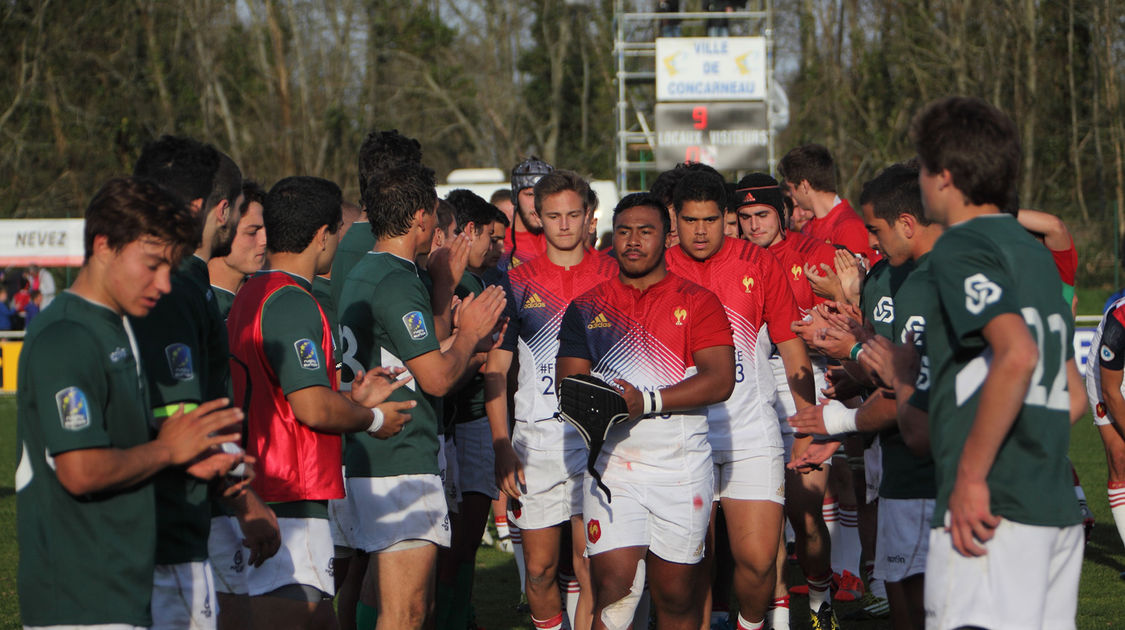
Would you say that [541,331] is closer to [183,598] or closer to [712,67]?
[183,598]

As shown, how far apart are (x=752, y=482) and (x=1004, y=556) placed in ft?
8.99

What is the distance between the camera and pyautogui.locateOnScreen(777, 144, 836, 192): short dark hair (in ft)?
25.4

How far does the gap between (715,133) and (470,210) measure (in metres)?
16.6

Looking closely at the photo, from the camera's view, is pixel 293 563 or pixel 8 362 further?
pixel 8 362

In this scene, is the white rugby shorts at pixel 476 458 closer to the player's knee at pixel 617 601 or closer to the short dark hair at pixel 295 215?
the player's knee at pixel 617 601

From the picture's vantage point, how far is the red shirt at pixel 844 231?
758cm

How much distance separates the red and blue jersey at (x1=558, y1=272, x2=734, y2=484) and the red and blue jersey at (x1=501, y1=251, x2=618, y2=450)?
83cm

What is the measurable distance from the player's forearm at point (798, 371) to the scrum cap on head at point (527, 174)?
256cm

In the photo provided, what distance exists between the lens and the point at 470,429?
259 inches

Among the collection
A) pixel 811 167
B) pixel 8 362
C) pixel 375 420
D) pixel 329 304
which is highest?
pixel 811 167

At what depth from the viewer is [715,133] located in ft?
75.2

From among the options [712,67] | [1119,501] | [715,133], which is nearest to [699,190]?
[1119,501]

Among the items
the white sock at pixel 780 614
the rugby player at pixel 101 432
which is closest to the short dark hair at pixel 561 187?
the white sock at pixel 780 614

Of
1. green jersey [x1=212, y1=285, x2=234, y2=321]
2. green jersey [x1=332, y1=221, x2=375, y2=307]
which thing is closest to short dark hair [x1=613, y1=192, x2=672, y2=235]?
green jersey [x1=332, y1=221, x2=375, y2=307]
